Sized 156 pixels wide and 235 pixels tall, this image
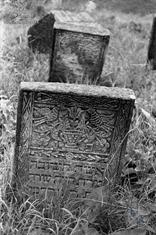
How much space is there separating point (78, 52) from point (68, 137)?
2.48 metres

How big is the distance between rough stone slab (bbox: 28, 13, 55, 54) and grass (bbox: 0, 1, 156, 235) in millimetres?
154

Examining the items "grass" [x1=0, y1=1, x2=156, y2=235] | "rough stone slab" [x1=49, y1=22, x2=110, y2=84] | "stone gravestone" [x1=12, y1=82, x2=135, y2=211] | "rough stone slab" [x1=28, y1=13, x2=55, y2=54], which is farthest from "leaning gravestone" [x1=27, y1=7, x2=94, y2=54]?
"stone gravestone" [x1=12, y1=82, x2=135, y2=211]

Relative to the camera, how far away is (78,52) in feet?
17.5

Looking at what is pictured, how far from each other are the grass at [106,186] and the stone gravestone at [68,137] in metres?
0.13

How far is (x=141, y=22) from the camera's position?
32.9 feet

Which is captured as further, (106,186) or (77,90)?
(106,186)

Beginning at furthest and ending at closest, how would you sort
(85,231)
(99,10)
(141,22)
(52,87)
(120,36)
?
(99,10) → (141,22) → (120,36) → (52,87) → (85,231)

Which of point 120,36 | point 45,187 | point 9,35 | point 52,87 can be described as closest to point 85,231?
point 45,187

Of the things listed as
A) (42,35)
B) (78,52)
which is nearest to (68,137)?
(78,52)

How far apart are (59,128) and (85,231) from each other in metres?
0.69

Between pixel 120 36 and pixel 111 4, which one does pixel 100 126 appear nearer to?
pixel 120 36

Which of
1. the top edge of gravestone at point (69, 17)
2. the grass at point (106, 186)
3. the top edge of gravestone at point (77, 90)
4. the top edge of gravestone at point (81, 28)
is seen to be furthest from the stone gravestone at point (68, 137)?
the top edge of gravestone at point (69, 17)

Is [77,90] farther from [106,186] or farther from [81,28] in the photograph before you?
[81,28]

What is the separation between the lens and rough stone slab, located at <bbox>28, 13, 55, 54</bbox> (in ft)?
20.3
